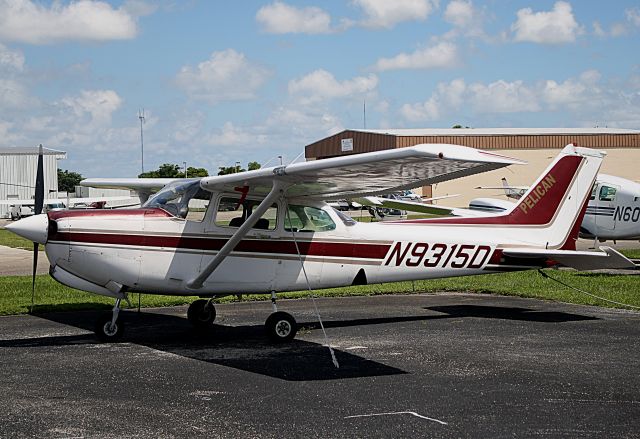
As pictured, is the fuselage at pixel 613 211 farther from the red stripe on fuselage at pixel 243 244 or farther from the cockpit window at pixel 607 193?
the red stripe on fuselage at pixel 243 244

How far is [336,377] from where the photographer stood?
8.66m

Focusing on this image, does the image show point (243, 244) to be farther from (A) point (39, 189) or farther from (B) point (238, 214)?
(A) point (39, 189)

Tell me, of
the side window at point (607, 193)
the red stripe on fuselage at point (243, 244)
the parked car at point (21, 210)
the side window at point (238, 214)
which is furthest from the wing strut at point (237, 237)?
the parked car at point (21, 210)

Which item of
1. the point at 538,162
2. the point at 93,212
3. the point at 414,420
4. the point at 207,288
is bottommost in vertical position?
the point at 414,420

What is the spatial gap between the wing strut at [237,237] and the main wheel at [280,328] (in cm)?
101

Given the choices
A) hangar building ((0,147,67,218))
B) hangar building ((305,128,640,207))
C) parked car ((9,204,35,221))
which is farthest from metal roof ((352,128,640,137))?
hangar building ((0,147,67,218))

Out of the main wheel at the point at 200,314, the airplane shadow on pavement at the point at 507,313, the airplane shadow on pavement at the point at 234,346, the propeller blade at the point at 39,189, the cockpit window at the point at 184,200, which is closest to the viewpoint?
the airplane shadow on pavement at the point at 234,346

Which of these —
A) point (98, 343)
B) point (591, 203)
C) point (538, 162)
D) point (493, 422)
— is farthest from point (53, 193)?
point (493, 422)

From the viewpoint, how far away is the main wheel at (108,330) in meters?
10.8

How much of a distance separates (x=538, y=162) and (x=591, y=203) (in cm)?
4869

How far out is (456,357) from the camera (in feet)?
31.7

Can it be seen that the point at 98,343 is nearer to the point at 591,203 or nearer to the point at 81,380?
the point at 81,380

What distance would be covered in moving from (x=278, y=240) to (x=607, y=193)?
12.4 m

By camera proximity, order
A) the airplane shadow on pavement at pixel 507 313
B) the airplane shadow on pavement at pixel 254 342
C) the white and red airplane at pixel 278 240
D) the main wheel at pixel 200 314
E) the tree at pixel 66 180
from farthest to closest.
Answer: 1. the tree at pixel 66 180
2. the airplane shadow on pavement at pixel 507 313
3. the main wheel at pixel 200 314
4. the white and red airplane at pixel 278 240
5. the airplane shadow on pavement at pixel 254 342
